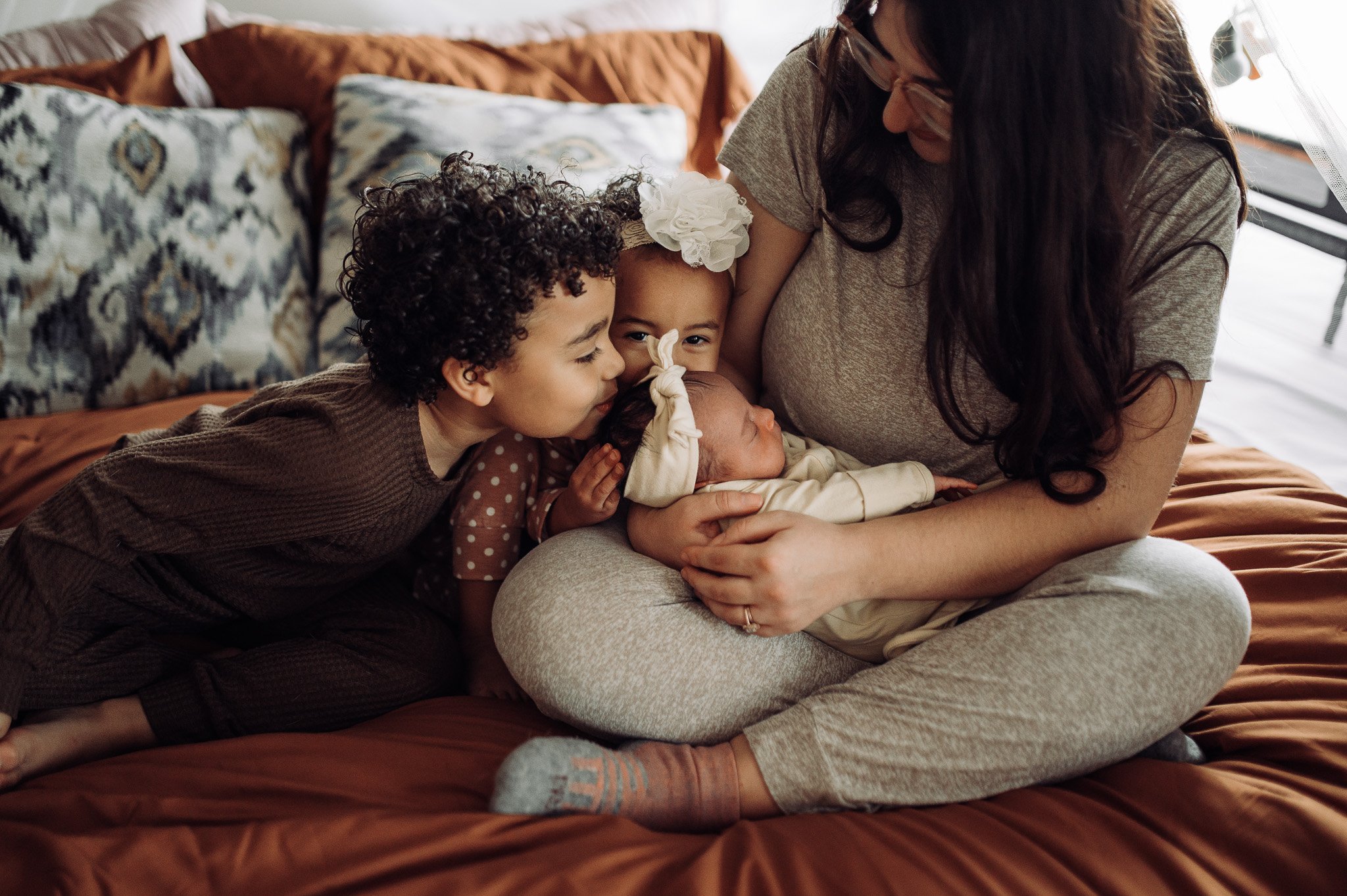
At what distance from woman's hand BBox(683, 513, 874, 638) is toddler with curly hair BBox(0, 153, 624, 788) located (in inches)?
10.6

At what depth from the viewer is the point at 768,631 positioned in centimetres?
99

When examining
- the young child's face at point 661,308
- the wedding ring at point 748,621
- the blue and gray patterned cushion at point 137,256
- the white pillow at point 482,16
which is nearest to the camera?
the wedding ring at point 748,621

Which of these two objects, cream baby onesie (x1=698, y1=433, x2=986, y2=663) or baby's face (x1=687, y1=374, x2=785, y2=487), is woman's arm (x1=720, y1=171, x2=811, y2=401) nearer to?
baby's face (x1=687, y1=374, x2=785, y2=487)

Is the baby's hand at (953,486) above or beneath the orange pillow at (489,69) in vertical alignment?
beneath

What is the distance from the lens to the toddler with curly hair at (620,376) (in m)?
1.15

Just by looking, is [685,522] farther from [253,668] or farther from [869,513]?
[253,668]

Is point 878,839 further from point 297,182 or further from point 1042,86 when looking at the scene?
point 297,182

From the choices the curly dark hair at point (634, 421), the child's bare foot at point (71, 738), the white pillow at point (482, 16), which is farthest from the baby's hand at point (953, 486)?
the white pillow at point (482, 16)

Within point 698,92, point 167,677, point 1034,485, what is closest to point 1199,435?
point 1034,485

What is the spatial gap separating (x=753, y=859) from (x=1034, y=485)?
1.71ft

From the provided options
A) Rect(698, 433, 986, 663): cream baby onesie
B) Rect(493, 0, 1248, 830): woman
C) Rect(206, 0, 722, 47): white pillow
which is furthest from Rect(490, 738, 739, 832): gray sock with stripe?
Rect(206, 0, 722, 47): white pillow

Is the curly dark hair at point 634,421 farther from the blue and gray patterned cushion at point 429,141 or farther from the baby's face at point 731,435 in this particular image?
the blue and gray patterned cushion at point 429,141

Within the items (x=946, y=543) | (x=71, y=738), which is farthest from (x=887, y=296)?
(x=71, y=738)

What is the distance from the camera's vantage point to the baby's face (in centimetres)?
112
